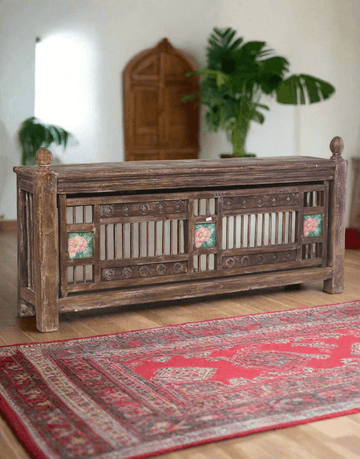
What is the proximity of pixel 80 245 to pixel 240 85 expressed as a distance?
4.41m

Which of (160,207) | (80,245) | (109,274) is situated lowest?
(109,274)

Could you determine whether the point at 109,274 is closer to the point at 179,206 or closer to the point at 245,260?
the point at 179,206

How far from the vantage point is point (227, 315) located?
4.27m

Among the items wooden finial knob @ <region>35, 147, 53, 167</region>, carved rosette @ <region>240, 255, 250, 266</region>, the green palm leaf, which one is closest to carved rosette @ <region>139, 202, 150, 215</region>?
wooden finial knob @ <region>35, 147, 53, 167</region>

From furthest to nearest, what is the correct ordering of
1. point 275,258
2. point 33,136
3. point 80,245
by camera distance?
point 33,136, point 275,258, point 80,245

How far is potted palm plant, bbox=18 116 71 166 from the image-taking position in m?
7.39

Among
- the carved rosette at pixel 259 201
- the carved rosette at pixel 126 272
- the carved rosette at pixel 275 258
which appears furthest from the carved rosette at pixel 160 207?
the carved rosette at pixel 275 258

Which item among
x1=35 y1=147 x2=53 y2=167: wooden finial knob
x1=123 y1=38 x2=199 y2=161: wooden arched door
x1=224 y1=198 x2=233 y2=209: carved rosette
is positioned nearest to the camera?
x1=35 y1=147 x2=53 y2=167: wooden finial knob

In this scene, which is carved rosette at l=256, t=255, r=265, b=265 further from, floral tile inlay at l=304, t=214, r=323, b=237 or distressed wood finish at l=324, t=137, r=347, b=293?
distressed wood finish at l=324, t=137, r=347, b=293

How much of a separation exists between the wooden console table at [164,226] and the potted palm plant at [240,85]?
10.8ft

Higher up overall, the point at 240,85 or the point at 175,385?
the point at 240,85

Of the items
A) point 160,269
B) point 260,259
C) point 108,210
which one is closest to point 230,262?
point 260,259

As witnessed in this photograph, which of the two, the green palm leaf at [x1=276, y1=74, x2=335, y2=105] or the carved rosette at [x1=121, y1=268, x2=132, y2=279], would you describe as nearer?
the carved rosette at [x1=121, y1=268, x2=132, y2=279]

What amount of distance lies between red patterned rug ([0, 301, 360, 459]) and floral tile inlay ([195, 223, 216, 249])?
518 mm
